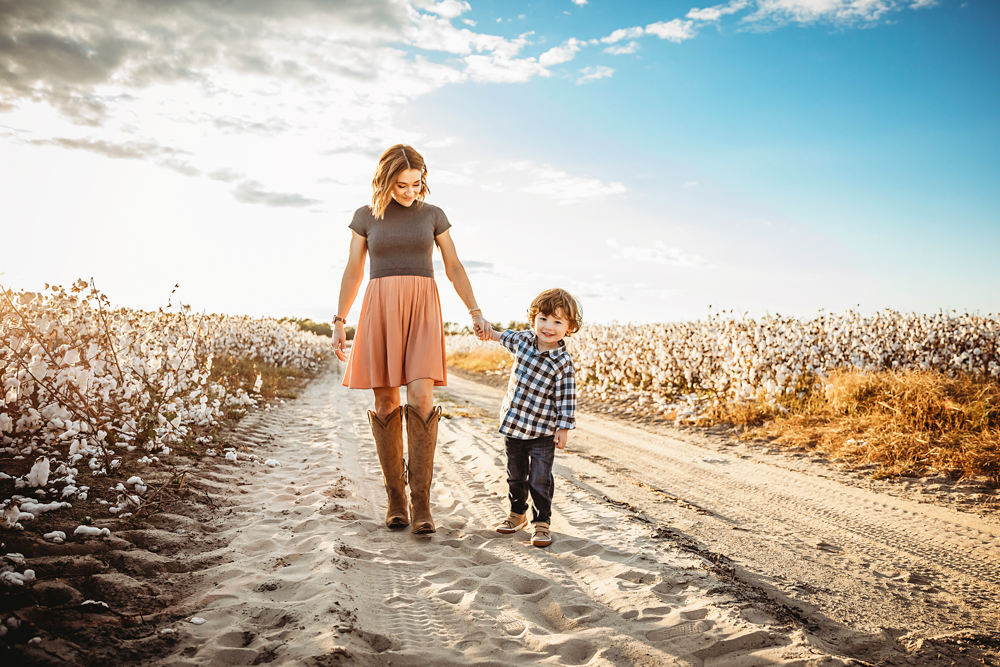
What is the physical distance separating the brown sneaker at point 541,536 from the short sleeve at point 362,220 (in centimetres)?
248

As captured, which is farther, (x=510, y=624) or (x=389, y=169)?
(x=389, y=169)

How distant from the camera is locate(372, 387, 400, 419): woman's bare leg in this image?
165 inches

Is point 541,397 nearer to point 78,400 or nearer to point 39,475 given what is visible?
Result: point 39,475

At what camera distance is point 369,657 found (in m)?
2.45

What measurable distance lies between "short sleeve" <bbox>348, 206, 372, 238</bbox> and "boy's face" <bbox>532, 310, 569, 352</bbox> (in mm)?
1446

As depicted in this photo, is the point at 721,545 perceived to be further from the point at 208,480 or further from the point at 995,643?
the point at 208,480

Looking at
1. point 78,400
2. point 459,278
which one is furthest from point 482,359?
point 459,278

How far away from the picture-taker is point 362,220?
4254 millimetres

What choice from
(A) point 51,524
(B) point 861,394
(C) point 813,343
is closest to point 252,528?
(A) point 51,524

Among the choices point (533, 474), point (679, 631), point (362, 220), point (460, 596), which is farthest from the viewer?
point (362, 220)

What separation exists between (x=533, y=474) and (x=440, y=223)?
200cm

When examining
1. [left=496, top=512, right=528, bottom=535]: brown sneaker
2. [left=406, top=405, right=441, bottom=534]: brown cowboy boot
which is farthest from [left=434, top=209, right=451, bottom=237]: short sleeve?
[left=496, top=512, right=528, bottom=535]: brown sneaker

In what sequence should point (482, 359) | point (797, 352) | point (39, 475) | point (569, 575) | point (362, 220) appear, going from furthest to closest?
point (482, 359) → point (797, 352) → point (362, 220) → point (39, 475) → point (569, 575)

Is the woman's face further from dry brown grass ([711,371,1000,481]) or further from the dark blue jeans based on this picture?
dry brown grass ([711,371,1000,481])
